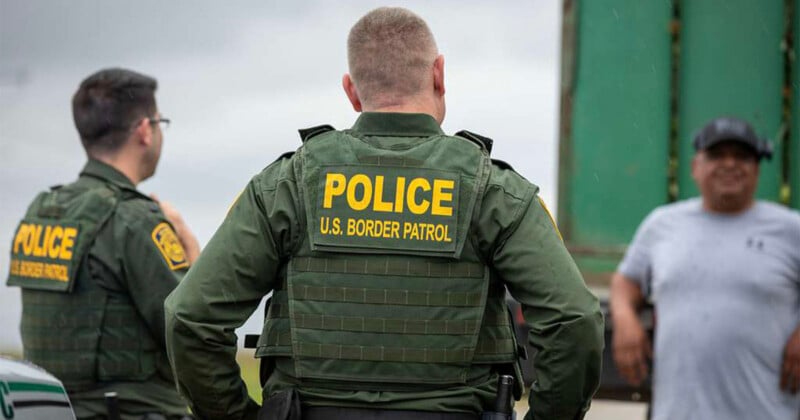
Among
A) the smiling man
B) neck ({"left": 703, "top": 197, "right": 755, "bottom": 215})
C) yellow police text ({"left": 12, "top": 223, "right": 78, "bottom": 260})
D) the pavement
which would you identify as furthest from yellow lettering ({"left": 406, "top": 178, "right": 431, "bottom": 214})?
the pavement

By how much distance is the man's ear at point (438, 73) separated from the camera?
129 inches

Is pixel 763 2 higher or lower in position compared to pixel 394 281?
higher

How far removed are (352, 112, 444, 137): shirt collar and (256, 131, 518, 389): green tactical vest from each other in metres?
0.10

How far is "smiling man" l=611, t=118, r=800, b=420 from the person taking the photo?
568 cm

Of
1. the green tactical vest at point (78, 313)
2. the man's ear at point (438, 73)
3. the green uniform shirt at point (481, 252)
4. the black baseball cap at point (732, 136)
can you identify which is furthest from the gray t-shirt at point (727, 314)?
the man's ear at point (438, 73)

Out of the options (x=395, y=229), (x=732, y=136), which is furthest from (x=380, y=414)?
(x=732, y=136)

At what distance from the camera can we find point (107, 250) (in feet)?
14.6

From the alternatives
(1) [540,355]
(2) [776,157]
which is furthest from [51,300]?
(2) [776,157]

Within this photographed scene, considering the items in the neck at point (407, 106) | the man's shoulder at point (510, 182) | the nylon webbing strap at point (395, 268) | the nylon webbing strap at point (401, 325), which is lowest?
the nylon webbing strap at point (401, 325)

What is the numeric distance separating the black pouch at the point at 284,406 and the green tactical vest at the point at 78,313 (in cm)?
150

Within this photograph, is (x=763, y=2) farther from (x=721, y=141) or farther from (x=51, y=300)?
(x=51, y=300)

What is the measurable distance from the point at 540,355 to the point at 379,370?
1.31ft

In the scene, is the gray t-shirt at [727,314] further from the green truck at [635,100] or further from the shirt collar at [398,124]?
the shirt collar at [398,124]

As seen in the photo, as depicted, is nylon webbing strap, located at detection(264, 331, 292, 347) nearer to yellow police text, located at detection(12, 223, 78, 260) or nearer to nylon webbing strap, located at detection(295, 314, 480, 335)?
nylon webbing strap, located at detection(295, 314, 480, 335)
